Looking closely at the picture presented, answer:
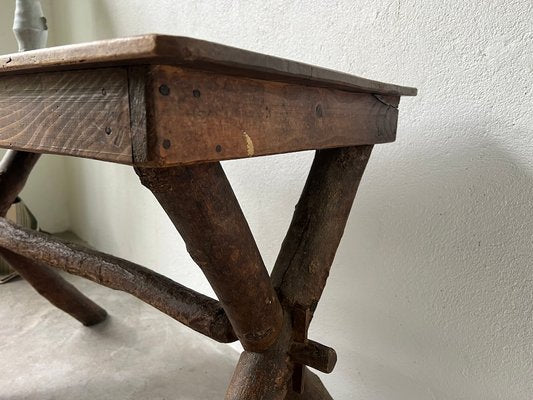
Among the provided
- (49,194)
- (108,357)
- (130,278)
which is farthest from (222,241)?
(49,194)

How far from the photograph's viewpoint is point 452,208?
864 millimetres

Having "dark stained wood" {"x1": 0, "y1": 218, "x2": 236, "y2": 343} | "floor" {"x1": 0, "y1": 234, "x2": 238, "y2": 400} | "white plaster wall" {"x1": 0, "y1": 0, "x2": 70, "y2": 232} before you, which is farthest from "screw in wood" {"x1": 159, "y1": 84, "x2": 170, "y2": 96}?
"white plaster wall" {"x1": 0, "y1": 0, "x2": 70, "y2": 232}

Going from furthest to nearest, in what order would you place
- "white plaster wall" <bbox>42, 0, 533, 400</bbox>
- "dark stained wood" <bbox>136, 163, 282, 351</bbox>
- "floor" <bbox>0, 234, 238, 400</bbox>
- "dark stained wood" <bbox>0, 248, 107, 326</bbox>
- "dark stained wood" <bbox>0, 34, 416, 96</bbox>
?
"dark stained wood" <bbox>0, 248, 107, 326</bbox> < "floor" <bbox>0, 234, 238, 400</bbox> < "white plaster wall" <bbox>42, 0, 533, 400</bbox> < "dark stained wood" <bbox>136, 163, 282, 351</bbox> < "dark stained wood" <bbox>0, 34, 416, 96</bbox>

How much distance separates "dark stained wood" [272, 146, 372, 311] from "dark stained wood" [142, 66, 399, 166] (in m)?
0.10

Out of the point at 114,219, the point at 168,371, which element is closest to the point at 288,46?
the point at 168,371

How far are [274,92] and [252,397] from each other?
1.39ft

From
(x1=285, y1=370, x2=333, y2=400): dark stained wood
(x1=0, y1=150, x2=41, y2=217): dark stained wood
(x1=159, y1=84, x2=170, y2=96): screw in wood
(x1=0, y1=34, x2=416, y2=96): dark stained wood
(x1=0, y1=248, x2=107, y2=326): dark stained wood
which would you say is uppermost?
(x1=0, y1=34, x2=416, y2=96): dark stained wood

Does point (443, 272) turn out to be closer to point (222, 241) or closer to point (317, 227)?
point (317, 227)

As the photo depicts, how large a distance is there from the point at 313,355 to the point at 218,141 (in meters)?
0.41

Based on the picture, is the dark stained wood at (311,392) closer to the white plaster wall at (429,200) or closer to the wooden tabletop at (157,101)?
→ the white plaster wall at (429,200)

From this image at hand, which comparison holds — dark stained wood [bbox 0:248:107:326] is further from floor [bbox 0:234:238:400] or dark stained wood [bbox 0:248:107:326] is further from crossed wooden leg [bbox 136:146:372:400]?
crossed wooden leg [bbox 136:146:372:400]

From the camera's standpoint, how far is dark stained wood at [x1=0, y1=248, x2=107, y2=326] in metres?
1.32

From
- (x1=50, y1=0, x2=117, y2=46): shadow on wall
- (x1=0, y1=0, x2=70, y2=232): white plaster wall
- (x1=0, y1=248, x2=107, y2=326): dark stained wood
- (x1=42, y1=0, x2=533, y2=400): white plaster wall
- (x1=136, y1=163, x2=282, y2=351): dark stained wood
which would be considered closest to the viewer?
(x1=136, y1=163, x2=282, y2=351): dark stained wood

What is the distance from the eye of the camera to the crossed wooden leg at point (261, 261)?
501 millimetres
